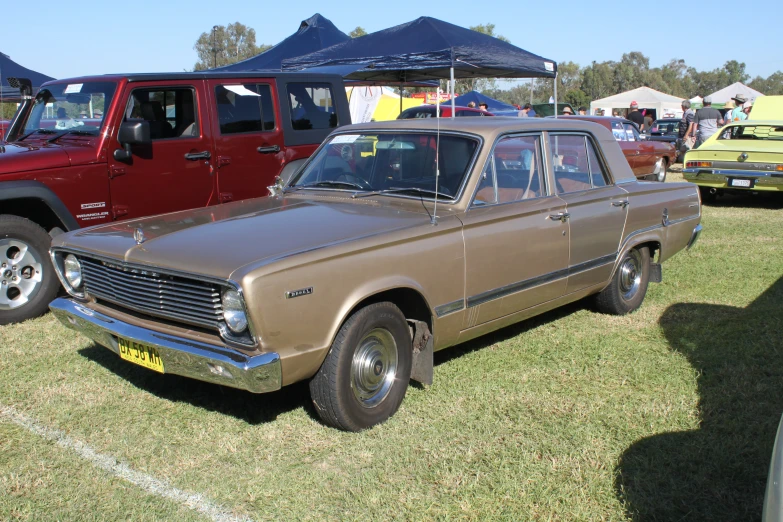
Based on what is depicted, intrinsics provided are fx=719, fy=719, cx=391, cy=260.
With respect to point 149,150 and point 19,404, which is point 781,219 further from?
point 19,404

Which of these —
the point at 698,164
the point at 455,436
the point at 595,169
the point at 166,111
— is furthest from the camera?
the point at 698,164

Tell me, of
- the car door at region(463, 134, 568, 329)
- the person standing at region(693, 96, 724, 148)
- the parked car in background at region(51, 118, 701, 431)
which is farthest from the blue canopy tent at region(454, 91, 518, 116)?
Answer: the car door at region(463, 134, 568, 329)

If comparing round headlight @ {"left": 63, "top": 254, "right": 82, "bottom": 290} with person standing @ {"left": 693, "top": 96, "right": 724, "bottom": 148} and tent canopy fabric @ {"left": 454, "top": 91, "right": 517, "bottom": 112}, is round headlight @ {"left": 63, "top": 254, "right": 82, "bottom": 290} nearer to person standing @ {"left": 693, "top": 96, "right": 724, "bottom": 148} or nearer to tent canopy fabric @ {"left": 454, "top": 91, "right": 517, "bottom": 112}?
person standing @ {"left": 693, "top": 96, "right": 724, "bottom": 148}

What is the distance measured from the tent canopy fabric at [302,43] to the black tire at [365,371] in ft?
45.0

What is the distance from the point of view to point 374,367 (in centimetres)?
385

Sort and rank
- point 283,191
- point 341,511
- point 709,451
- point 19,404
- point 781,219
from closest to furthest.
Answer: point 341,511 → point 709,451 → point 19,404 → point 283,191 → point 781,219

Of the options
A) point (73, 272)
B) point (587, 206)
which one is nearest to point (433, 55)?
point (587, 206)

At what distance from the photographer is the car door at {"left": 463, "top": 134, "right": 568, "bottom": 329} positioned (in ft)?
14.1

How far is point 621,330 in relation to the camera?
5578 millimetres

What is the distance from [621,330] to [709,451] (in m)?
2.02

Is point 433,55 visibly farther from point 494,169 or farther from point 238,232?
point 238,232

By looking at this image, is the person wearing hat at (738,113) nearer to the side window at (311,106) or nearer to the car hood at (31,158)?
the side window at (311,106)

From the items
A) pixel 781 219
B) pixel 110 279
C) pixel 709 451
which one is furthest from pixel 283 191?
pixel 781 219

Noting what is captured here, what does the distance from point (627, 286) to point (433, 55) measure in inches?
274
